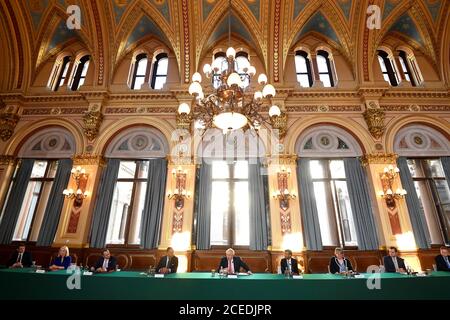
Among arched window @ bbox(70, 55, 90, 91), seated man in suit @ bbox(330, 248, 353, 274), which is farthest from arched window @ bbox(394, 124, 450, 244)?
arched window @ bbox(70, 55, 90, 91)

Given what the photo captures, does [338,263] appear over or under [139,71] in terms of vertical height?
under

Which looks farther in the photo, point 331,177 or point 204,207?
point 331,177

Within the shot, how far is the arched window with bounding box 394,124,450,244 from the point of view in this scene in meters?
7.81

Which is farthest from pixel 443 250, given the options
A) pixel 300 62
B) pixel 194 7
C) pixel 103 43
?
pixel 103 43

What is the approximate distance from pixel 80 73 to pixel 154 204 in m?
6.16

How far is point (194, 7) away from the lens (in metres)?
9.02

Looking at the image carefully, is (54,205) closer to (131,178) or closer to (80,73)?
(131,178)

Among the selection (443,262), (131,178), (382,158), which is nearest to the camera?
(443,262)

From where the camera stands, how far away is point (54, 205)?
8.09m

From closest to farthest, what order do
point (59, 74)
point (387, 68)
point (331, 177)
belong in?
point (331, 177), point (387, 68), point (59, 74)

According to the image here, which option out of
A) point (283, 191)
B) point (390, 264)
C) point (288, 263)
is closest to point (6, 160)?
point (283, 191)

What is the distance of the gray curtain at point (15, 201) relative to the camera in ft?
25.7
